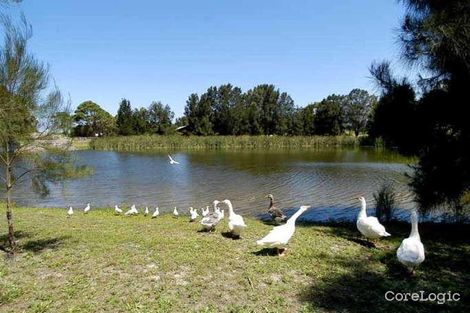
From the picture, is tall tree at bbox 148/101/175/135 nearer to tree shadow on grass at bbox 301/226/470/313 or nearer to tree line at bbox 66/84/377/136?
tree line at bbox 66/84/377/136

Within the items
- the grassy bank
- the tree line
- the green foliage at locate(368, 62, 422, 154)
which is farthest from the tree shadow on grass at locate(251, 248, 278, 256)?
the tree line

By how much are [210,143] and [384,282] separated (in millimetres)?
70583

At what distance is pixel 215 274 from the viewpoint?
7.95 meters

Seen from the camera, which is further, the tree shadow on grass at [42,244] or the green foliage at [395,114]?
the green foliage at [395,114]

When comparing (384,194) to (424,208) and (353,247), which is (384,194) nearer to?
(424,208)

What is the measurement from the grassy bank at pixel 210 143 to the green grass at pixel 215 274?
215 feet

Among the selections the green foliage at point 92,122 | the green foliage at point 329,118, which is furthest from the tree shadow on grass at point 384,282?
the green foliage at point 92,122

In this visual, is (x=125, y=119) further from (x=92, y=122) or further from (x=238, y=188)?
(x=238, y=188)

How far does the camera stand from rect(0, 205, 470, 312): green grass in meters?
6.65

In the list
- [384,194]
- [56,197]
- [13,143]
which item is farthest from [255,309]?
[56,197]

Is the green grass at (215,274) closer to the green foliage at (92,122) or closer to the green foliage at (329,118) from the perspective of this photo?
the green foliage at (329,118)

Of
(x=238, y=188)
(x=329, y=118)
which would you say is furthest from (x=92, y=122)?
(x=238, y=188)

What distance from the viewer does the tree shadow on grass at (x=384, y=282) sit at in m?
6.60

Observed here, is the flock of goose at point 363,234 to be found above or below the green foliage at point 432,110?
below
